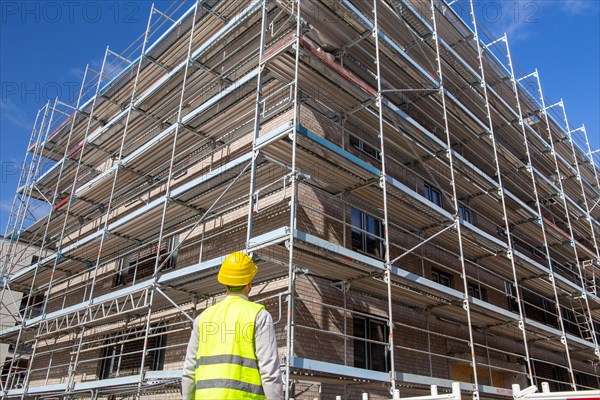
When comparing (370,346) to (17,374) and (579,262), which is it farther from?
(17,374)

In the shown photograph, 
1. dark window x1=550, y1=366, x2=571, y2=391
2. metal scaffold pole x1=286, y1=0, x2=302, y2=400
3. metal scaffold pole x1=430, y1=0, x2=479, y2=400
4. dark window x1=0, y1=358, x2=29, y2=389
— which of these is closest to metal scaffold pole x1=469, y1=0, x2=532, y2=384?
metal scaffold pole x1=430, y1=0, x2=479, y2=400

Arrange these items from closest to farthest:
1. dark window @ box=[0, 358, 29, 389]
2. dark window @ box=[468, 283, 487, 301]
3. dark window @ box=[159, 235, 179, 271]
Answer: dark window @ box=[159, 235, 179, 271], dark window @ box=[468, 283, 487, 301], dark window @ box=[0, 358, 29, 389]

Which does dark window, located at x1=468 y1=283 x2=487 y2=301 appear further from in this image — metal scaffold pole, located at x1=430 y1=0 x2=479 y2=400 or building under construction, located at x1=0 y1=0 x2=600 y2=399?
metal scaffold pole, located at x1=430 y1=0 x2=479 y2=400

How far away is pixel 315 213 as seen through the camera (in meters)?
9.52

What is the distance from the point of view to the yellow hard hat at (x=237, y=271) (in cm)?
291

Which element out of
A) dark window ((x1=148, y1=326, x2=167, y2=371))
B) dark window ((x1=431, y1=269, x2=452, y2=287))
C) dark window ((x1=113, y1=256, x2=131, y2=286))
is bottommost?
dark window ((x1=148, y1=326, x2=167, y2=371))

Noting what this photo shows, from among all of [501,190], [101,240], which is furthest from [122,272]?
[501,190]

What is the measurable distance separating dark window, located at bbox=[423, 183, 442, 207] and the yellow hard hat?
426 inches

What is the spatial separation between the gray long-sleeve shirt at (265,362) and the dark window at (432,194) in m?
11.1

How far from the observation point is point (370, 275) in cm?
887

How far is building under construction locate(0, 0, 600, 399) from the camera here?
877cm

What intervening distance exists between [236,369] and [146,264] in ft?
35.8

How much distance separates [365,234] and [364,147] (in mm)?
2221

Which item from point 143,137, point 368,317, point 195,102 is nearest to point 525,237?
point 368,317
